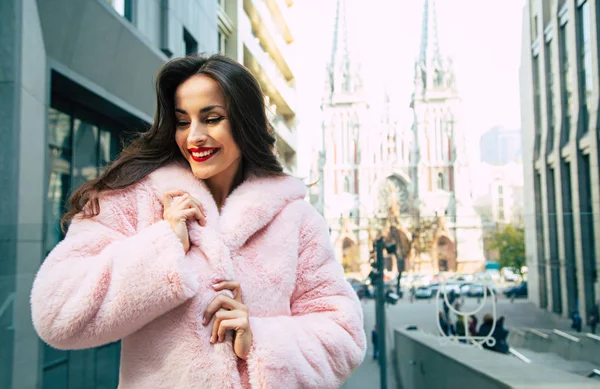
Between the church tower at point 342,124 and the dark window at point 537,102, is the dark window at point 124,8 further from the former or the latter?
the church tower at point 342,124

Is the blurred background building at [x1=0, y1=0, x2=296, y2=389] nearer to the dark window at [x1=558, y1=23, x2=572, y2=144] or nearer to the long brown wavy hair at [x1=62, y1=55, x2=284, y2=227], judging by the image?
the long brown wavy hair at [x1=62, y1=55, x2=284, y2=227]

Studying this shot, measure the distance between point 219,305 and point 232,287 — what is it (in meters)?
0.04

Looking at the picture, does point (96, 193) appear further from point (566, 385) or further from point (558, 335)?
point (558, 335)

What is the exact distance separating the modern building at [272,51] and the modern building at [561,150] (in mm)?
4490

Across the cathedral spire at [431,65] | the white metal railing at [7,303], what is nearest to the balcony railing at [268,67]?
the white metal railing at [7,303]

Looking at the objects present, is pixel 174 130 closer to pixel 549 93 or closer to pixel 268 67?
pixel 549 93

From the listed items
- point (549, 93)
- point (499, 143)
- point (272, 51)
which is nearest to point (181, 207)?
point (549, 93)

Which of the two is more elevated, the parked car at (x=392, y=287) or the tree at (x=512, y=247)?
the tree at (x=512, y=247)

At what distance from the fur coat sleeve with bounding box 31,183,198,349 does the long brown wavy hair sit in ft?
0.41

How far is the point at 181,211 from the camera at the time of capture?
4.00 ft

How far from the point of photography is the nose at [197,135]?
1.29 m

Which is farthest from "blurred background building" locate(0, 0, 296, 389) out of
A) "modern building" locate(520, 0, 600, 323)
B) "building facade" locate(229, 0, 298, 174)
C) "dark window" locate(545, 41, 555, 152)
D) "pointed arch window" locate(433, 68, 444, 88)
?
"pointed arch window" locate(433, 68, 444, 88)

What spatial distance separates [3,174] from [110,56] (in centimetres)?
219

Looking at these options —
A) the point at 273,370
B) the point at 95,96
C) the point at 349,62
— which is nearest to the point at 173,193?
the point at 273,370
